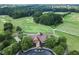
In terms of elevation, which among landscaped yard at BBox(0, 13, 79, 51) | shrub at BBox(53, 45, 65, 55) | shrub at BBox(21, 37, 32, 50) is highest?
landscaped yard at BBox(0, 13, 79, 51)

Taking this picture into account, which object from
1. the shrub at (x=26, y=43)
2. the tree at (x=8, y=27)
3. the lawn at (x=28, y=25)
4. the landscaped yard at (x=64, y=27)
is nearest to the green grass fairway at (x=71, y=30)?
the landscaped yard at (x=64, y=27)

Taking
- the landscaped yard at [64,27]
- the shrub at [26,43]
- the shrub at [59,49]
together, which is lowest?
the shrub at [59,49]

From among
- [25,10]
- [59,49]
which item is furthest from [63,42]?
[25,10]

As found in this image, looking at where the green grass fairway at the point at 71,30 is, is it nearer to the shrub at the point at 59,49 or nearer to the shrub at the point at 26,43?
the shrub at the point at 59,49

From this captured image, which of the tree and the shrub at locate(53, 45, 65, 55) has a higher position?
the tree

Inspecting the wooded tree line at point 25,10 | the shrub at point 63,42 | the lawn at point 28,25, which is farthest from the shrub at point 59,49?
the wooded tree line at point 25,10

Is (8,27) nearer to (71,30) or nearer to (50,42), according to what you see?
(50,42)

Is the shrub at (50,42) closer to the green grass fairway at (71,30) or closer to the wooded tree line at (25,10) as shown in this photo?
the green grass fairway at (71,30)

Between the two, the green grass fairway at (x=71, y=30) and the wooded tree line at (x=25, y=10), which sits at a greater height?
the wooded tree line at (x=25, y=10)

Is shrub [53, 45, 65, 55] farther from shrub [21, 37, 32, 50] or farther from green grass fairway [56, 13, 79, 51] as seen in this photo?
shrub [21, 37, 32, 50]

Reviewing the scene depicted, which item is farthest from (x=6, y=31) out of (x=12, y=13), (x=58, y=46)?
(x=58, y=46)

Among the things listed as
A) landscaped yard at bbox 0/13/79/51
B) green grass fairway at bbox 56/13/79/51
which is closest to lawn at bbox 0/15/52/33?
landscaped yard at bbox 0/13/79/51
